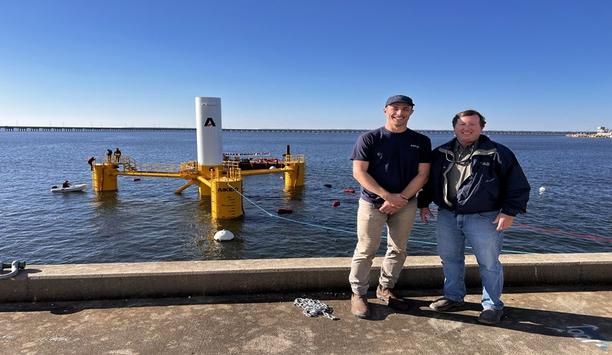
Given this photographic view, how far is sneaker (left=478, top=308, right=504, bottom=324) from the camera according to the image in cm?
397

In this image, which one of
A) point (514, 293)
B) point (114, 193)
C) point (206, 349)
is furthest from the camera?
point (114, 193)

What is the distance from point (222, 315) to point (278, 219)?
692 inches

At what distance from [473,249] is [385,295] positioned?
1.10 metres

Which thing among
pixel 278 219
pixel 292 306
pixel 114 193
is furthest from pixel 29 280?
pixel 114 193

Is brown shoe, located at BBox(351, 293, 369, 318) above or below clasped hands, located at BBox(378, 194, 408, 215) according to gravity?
below

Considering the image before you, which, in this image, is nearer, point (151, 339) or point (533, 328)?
point (151, 339)

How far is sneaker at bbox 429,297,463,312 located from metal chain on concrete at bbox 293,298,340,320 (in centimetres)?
111

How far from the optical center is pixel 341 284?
15.4 ft

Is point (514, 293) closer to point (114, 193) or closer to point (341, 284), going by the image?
point (341, 284)

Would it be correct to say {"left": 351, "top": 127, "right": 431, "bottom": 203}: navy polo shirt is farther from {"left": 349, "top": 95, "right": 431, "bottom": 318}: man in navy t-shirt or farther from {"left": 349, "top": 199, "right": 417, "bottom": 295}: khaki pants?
{"left": 349, "top": 199, "right": 417, "bottom": 295}: khaki pants

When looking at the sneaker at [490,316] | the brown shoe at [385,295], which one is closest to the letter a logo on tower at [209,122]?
the brown shoe at [385,295]

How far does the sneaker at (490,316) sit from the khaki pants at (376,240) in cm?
96

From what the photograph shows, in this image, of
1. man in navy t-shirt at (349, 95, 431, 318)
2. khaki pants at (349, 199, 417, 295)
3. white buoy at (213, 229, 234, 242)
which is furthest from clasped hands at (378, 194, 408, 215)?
white buoy at (213, 229, 234, 242)

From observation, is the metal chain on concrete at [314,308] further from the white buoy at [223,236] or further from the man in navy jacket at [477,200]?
the white buoy at [223,236]
